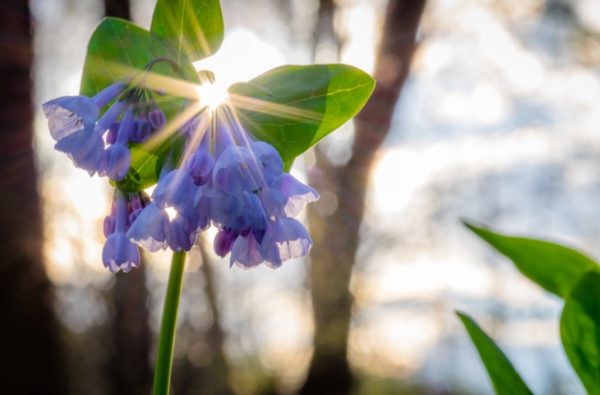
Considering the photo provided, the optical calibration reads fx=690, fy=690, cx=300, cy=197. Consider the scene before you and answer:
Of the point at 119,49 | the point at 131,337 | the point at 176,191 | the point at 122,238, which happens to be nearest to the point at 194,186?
the point at 176,191

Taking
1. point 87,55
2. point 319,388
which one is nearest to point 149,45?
point 87,55

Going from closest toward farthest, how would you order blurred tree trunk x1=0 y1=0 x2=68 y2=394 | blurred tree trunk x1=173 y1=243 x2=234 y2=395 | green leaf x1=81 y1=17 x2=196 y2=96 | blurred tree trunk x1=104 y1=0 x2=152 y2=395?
green leaf x1=81 y1=17 x2=196 y2=96
blurred tree trunk x1=0 y1=0 x2=68 y2=394
blurred tree trunk x1=104 y1=0 x2=152 y2=395
blurred tree trunk x1=173 y1=243 x2=234 y2=395

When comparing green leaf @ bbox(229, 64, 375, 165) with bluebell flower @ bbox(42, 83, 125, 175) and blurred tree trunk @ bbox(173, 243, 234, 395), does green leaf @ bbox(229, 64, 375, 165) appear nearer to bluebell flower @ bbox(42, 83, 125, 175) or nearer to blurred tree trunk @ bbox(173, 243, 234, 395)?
bluebell flower @ bbox(42, 83, 125, 175)

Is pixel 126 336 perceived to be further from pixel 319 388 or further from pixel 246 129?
pixel 246 129

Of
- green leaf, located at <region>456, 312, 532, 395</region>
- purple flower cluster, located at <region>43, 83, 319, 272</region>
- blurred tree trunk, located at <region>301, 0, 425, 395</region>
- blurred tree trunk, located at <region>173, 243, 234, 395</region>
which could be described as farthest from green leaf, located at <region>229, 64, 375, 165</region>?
blurred tree trunk, located at <region>173, 243, 234, 395</region>

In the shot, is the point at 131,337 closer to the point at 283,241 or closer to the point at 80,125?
the point at 80,125

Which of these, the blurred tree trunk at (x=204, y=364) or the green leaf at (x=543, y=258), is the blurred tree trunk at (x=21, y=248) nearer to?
the blurred tree trunk at (x=204, y=364)
